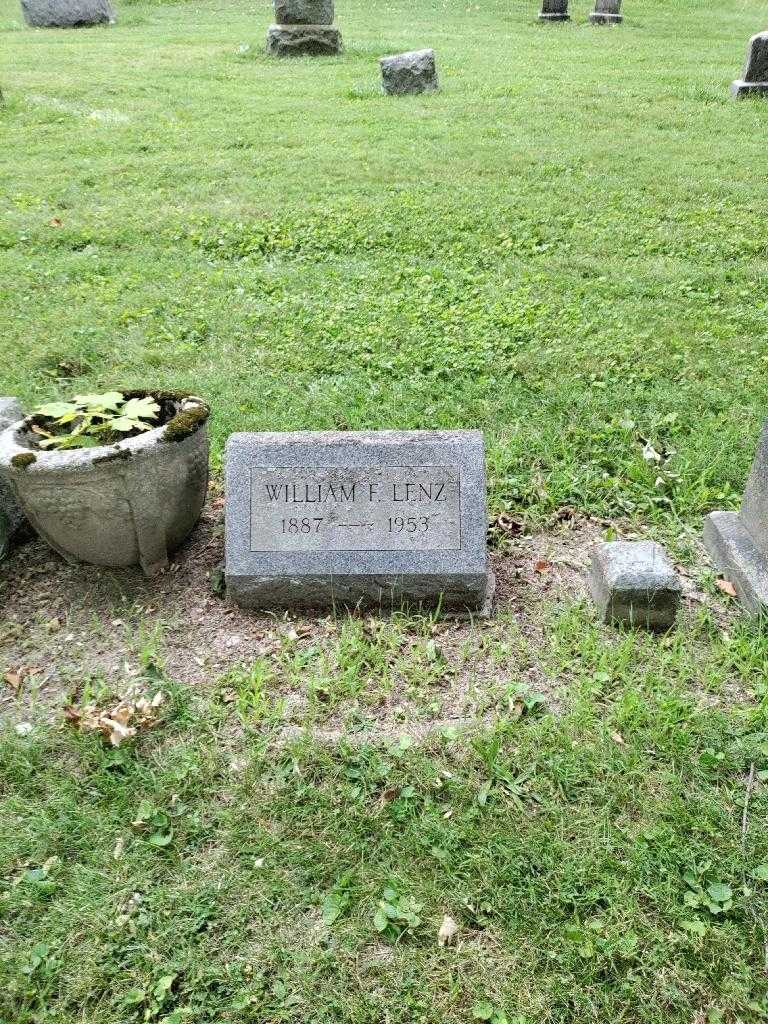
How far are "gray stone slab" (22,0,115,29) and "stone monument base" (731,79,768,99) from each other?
13760 millimetres

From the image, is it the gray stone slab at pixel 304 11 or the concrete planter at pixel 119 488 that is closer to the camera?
the concrete planter at pixel 119 488

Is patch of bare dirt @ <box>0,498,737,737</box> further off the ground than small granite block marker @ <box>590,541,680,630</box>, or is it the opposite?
small granite block marker @ <box>590,541,680,630</box>

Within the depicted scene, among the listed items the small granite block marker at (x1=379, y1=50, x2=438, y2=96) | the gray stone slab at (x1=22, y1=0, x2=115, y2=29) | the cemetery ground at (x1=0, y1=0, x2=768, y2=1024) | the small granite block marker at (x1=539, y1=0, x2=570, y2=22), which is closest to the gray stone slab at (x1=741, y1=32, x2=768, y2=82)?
the cemetery ground at (x1=0, y1=0, x2=768, y2=1024)

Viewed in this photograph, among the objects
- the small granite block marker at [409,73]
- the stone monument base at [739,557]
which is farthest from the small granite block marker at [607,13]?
the stone monument base at [739,557]

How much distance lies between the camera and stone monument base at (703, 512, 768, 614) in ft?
11.9

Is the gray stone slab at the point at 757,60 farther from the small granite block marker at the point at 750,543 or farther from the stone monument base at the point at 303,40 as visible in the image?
the small granite block marker at the point at 750,543

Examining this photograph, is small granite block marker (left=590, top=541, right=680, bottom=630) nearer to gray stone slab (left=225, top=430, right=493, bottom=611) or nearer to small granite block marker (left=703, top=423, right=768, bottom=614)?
small granite block marker (left=703, top=423, right=768, bottom=614)

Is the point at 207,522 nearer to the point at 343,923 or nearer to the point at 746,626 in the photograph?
the point at 343,923

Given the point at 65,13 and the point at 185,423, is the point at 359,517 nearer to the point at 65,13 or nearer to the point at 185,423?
the point at 185,423

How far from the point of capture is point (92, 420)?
383 centimetres

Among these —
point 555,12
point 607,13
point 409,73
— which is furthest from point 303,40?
point 607,13

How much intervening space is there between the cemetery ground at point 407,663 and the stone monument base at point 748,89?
13.7 feet

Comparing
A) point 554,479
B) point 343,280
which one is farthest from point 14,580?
point 343,280

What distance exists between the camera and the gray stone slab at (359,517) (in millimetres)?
3584
